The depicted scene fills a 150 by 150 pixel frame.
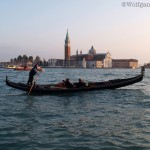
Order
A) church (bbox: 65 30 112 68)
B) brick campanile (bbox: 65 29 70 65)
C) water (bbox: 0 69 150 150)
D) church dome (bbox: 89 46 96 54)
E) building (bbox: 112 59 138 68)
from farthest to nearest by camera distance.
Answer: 1. church dome (bbox: 89 46 96 54)
2. building (bbox: 112 59 138 68)
3. church (bbox: 65 30 112 68)
4. brick campanile (bbox: 65 29 70 65)
5. water (bbox: 0 69 150 150)

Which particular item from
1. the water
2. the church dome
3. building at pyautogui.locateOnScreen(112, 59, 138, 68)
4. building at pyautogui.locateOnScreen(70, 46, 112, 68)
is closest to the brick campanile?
building at pyautogui.locateOnScreen(70, 46, 112, 68)

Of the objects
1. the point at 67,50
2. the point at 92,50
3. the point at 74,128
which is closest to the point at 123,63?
the point at 92,50

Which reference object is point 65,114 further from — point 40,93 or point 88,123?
point 40,93

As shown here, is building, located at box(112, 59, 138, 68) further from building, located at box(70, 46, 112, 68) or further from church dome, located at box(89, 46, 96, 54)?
church dome, located at box(89, 46, 96, 54)

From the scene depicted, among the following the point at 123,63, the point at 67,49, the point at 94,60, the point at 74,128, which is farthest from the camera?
the point at 123,63

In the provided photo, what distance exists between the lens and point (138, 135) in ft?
25.9

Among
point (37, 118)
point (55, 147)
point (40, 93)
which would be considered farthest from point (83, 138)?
point (40, 93)

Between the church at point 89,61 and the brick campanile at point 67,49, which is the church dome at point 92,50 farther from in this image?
the brick campanile at point 67,49

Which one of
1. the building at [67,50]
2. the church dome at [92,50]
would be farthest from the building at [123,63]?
the building at [67,50]

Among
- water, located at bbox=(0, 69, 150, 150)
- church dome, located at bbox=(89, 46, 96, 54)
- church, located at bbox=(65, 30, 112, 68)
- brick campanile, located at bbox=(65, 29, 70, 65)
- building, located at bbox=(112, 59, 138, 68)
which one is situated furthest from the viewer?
church dome, located at bbox=(89, 46, 96, 54)

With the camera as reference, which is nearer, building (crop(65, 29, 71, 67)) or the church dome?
building (crop(65, 29, 71, 67))

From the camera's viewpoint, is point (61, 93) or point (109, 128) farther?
point (61, 93)

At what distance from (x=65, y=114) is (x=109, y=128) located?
255cm

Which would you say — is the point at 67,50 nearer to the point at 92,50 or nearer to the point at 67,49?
the point at 67,49
